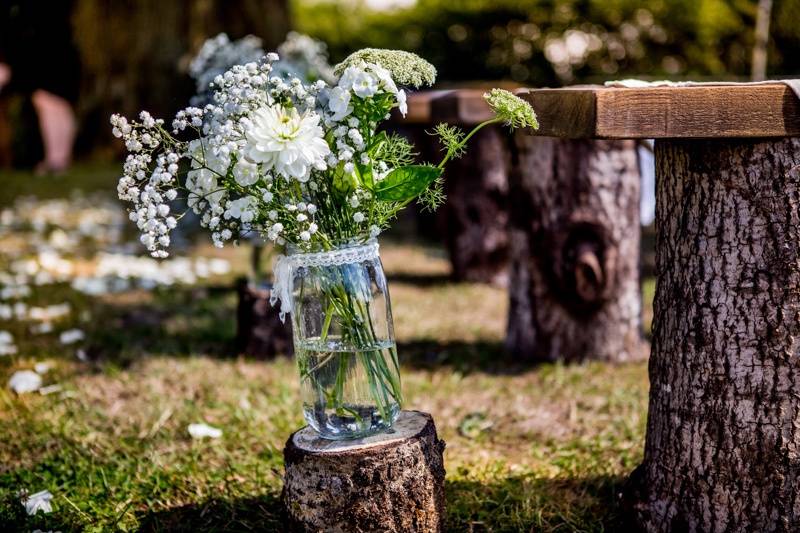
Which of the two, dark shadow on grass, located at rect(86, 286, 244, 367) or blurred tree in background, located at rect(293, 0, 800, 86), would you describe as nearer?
dark shadow on grass, located at rect(86, 286, 244, 367)

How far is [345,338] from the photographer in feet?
7.97

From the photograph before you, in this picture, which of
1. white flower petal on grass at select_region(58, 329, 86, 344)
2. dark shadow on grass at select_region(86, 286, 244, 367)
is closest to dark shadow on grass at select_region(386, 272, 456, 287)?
dark shadow on grass at select_region(86, 286, 244, 367)

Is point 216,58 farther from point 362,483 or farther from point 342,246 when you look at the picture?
point 362,483

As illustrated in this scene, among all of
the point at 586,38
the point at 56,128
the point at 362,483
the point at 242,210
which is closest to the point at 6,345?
the point at 242,210

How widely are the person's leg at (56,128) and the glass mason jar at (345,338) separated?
9770 millimetres

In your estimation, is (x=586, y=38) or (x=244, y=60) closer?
(x=244, y=60)

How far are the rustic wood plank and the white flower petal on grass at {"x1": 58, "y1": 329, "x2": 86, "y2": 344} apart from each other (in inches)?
126

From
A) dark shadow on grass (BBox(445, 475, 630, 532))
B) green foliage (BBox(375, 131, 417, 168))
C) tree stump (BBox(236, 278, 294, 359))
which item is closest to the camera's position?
green foliage (BBox(375, 131, 417, 168))

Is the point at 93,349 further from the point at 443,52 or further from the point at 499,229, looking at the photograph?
the point at 443,52

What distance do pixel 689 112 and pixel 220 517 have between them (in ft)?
5.92

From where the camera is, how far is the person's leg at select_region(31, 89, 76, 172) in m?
11.5

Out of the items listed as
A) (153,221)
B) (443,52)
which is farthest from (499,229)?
(443,52)

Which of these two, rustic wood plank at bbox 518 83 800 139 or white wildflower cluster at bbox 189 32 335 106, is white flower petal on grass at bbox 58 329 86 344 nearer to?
white wildflower cluster at bbox 189 32 335 106

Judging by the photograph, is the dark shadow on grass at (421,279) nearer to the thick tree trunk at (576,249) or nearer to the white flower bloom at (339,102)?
the thick tree trunk at (576,249)
